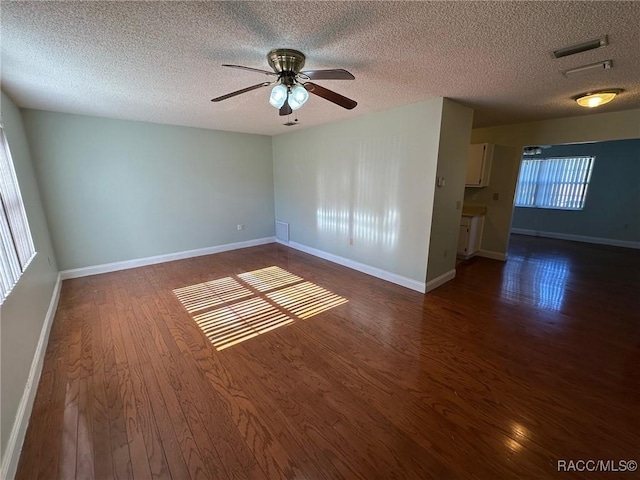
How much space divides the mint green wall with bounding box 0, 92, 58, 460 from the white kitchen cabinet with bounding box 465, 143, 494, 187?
18.9 ft

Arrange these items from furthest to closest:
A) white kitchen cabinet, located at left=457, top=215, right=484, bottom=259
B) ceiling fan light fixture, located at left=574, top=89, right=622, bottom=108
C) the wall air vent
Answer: white kitchen cabinet, located at left=457, top=215, right=484, bottom=259, ceiling fan light fixture, located at left=574, top=89, right=622, bottom=108, the wall air vent

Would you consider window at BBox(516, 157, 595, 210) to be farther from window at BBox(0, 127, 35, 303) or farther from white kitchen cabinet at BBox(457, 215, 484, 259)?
window at BBox(0, 127, 35, 303)

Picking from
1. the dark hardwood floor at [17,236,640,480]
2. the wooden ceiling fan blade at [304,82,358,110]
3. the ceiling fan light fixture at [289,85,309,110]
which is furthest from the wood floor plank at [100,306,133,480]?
the wooden ceiling fan blade at [304,82,358,110]

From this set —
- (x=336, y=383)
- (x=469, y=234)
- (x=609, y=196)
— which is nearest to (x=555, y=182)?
(x=609, y=196)

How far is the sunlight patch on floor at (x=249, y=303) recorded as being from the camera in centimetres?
260

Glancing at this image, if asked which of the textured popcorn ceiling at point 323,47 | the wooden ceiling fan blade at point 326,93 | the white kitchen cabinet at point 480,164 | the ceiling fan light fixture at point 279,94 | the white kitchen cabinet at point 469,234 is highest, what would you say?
the textured popcorn ceiling at point 323,47

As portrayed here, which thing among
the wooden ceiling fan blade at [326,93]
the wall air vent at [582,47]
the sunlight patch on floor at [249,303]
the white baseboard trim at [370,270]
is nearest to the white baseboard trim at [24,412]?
the sunlight patch on floor at [249,303]

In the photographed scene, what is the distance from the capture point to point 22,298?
1937 mm

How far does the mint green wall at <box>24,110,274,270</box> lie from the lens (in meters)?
3.56

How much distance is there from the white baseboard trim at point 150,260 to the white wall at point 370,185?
133 cm

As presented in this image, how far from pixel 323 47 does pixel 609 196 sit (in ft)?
24.4

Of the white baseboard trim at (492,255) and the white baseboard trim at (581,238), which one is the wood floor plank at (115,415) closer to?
the white baseboard trim at (492,255)

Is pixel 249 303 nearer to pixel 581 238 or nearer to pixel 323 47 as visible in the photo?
pixel 323 47

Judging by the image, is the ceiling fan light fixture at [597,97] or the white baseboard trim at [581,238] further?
the white baseboard trim at [581,238]
